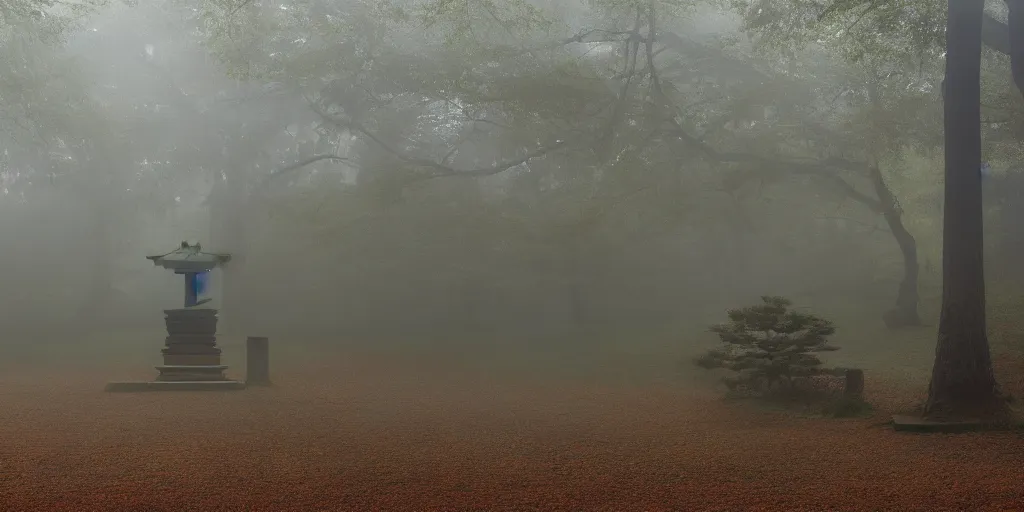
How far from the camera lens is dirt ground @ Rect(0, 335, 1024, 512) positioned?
5.38 meters

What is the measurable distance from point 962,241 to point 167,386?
10.3 m

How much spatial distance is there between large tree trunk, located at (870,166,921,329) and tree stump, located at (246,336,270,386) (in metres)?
12.9

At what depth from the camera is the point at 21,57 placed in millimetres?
17812

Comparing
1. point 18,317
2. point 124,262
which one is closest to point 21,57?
point 18,317

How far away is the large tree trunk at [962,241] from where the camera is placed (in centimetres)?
847

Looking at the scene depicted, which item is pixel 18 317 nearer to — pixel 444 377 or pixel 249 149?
pixel 249 149

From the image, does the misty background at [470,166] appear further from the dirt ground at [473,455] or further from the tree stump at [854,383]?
the dirt ground at [473,455]

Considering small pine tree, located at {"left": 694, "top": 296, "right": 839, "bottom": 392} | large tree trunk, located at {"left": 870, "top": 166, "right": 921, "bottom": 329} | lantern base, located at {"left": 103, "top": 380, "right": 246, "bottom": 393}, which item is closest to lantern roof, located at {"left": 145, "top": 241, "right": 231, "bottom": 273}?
lantern base, located at {"left": 103, "top": 380, "right": 246, "bottom": 393}

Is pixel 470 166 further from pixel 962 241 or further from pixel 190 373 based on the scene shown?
pixel 962 241

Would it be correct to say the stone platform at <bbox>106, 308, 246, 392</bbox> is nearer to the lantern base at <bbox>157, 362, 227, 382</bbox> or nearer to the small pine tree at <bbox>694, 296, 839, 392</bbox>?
the lantern base at <bbox>157, 362, 227, 382</bbox>

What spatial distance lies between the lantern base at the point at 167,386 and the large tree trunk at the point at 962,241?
919 cm

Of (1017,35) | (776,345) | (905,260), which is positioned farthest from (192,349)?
(905,260)

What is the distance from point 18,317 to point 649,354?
21410 mm

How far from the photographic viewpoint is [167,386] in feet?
37.6
